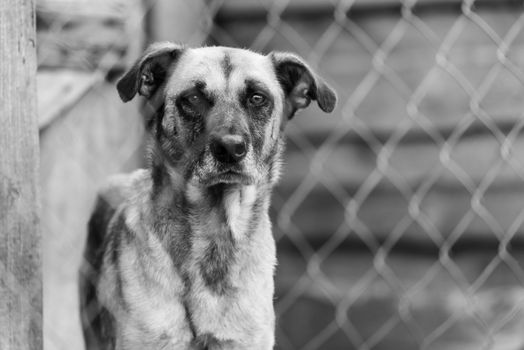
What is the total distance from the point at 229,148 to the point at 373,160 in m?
0.59

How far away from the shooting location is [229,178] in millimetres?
1585

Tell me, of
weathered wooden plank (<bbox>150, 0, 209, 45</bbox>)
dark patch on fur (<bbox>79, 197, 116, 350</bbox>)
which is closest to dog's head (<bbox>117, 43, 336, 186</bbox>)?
dark patch on fur (<bbox>79, 197, 116, 350</bbox>)

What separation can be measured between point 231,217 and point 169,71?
0.33 meters

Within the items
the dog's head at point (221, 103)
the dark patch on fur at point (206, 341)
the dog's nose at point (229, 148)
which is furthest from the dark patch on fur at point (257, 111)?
the dark patch on fur at point (206, 341)

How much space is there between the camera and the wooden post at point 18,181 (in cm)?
133

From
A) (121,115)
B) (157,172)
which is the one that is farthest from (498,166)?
(121,115)

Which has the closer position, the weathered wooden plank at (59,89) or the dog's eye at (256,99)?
the dog's eye at (256,99)

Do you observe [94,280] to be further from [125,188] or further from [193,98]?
[193,98]

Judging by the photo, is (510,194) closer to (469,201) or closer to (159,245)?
(469,201)

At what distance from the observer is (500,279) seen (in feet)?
6.29

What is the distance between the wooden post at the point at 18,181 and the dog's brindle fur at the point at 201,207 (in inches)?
9.5

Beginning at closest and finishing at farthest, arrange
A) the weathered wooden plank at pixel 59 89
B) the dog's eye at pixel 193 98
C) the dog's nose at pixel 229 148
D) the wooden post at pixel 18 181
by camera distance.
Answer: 1. the wooden post at pixel 18 181
2. the dog's nose at pixel 229 148
3. the dog's eye at pixel 193 98
4. the weathered wooden plank at pixel 59 89

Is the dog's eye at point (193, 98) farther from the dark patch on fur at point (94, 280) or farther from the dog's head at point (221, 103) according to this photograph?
Answer: the dark patch on fur at point (94, 280)

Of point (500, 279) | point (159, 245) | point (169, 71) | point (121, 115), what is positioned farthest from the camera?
point (121, 115)
